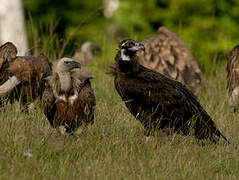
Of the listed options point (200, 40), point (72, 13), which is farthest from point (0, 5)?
point (72, 13)

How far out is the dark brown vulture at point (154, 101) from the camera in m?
6.90

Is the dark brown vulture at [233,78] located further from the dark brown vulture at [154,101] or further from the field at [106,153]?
the dark brown vulture at [154,101]

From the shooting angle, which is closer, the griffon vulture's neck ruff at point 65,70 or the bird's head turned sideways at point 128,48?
the griffon vulture's neck ruff at point 65,70

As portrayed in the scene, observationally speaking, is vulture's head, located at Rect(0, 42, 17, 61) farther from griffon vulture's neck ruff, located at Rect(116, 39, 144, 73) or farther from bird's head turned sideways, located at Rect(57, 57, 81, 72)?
griffon vulture's neck ruff, located at Rect(116, 39, 144, 73)

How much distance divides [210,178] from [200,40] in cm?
932

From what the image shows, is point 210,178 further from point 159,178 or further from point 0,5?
point 0,5

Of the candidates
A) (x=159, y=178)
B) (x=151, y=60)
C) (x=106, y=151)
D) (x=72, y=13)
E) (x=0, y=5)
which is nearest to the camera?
(x=159, y=178)

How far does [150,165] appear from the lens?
5.92m

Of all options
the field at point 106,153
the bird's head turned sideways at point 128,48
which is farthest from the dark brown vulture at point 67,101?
the bird's head turned sideways at point 128,48

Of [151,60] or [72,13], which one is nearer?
[151,60]

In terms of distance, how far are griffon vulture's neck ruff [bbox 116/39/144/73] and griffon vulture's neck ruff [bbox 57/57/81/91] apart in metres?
0.58

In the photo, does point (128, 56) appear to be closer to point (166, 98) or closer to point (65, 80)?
point (166, 98)

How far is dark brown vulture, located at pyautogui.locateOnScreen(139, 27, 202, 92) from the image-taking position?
33.2 ft

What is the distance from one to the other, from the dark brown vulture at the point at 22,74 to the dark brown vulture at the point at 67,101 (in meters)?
1.73
